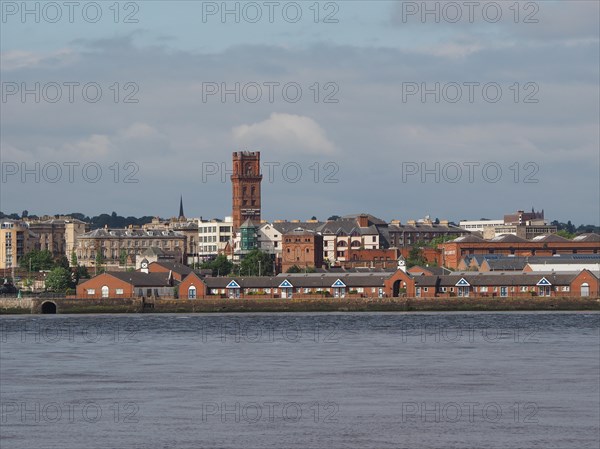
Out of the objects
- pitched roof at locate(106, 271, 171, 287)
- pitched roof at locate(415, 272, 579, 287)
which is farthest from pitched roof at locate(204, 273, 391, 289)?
pitched roof at locate(106, 271, 171, 287)

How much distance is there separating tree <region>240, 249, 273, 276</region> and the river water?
256 ft

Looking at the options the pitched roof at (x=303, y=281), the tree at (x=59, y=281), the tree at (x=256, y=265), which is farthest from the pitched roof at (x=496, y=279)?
the tree at (x=59, y=281)

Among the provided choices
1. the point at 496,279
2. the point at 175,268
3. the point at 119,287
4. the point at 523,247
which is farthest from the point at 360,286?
the point at 523,247

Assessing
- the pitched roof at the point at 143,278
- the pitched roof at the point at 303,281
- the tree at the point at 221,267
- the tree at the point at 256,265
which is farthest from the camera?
the tree at the point at 221,267

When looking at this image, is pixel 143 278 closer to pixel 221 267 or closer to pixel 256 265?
pixel 256 265

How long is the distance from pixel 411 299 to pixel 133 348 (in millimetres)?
56775

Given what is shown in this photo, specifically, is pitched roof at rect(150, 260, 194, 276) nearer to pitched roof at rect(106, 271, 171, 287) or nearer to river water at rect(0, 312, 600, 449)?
pitched roof at rect(106, 271, 171, 287)

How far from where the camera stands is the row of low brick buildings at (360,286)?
135 metres

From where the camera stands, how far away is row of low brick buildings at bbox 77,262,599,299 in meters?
135

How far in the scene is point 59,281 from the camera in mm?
151375

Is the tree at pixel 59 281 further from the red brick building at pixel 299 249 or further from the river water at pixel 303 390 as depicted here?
the river water at pixel 303 390

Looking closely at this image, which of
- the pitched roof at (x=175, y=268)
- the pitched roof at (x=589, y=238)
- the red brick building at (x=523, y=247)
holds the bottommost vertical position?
the pitched roof at (x=175, y=268)

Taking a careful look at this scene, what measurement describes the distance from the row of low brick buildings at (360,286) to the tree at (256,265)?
2928cm

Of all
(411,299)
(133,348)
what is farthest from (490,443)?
(411,299)
